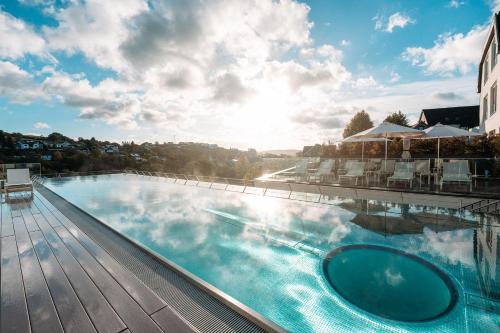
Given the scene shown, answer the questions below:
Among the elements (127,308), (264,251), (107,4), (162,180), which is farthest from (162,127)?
(127,308)

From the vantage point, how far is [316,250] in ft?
13.4

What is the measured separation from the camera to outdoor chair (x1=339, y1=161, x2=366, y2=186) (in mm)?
8287

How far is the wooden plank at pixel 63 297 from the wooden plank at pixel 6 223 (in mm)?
1306

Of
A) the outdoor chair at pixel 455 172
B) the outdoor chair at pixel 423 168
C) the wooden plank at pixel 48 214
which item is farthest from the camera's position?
the outdoor chair at pixel 423 168

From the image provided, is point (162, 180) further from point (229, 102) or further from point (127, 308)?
point (127, 308)

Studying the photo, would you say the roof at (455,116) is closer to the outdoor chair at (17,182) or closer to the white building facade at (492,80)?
the white building facade at (492,80)

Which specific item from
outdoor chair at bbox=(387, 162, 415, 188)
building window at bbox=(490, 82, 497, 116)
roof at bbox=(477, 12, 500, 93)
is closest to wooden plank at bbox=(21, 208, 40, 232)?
outdoor chair at bbox=(387, 162, 415, 188)

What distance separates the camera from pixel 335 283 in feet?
10.7

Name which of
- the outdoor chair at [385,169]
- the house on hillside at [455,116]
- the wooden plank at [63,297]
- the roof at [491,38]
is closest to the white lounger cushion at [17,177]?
the wooden plank at [63,297]

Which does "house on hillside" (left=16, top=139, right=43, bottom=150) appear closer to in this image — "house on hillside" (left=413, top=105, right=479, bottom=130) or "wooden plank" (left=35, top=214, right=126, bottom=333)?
"wooden plank" (left=35, top=214, right=126, bottom=333)

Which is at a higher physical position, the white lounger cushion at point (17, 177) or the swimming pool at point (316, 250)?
the white lounger cushion at point (17, 177)

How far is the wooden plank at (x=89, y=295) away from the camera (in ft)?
5.60

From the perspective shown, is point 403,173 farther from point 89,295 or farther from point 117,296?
point 89,295

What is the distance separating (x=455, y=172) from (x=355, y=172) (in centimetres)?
271
